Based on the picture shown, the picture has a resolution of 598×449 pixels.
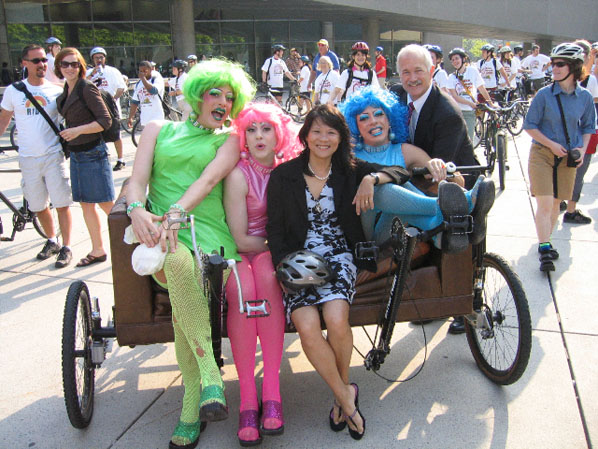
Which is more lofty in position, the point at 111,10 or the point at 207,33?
the point at 111,10

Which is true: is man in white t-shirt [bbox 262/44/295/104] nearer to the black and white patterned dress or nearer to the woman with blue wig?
the woman with blue wig

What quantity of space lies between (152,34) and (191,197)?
23023 mm

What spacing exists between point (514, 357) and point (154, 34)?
23637 mm

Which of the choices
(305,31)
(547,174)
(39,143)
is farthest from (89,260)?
(305,31)

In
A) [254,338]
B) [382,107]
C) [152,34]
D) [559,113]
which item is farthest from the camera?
[152,34]

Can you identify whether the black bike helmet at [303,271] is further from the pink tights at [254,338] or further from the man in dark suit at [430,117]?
the man in dark suit at [430,117]

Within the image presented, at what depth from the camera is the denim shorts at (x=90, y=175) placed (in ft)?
16.0

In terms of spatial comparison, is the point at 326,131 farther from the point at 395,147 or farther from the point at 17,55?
the point at 17,55

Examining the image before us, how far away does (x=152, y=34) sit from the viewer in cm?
2381

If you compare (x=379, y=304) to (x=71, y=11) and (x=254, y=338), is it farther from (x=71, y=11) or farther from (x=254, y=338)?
(x=71, y=11)

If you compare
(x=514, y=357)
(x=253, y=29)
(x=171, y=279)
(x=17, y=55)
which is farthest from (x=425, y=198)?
(x=253, y=29)

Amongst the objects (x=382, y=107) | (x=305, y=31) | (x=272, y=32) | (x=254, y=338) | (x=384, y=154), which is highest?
(x=305, y=31)

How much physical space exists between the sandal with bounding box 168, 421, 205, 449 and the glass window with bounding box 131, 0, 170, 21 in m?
23.7

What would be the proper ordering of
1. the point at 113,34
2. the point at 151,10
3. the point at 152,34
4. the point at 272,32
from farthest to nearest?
the point at 272,32 → the point at 152,34 → the point at 151,10 → the point at 113,34
